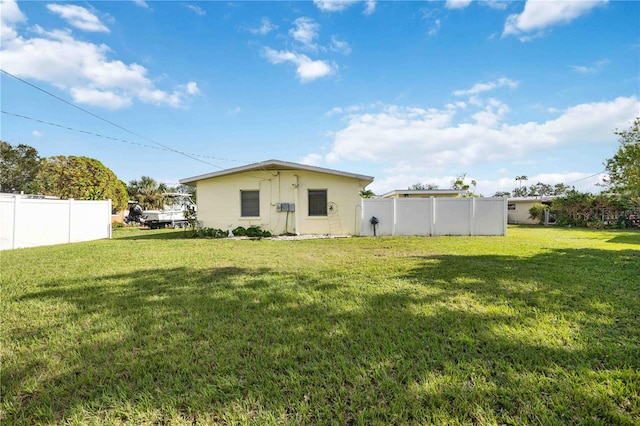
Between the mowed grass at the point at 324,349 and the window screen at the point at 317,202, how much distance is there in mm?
8157

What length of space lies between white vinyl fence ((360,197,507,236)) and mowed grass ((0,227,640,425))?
7.76 metres

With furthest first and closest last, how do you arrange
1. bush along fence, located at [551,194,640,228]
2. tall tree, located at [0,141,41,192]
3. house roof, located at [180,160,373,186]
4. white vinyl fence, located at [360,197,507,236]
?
1. tall tree, located at [0,141,41,192]
2. bush along fence, located at [551,194,640,228]
3. white vinyl fence, located at [360,197,507,236]
4. house roof, located at [180,160,373,186]

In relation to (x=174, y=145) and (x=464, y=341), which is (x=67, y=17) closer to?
(x=174, y=145)

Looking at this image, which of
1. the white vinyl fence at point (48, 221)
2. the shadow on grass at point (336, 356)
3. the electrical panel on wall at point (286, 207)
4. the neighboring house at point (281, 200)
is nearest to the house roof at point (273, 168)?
the neighboring house at point (281, 200)

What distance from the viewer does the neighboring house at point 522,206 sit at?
2505 centimetres

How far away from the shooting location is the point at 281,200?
1299cm

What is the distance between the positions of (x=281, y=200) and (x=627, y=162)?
1142 centimetres

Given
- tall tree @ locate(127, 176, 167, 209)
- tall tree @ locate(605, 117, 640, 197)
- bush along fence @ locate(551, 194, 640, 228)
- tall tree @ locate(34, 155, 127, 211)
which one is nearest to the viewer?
tall tree @ locate(605, 117, 640, 197)

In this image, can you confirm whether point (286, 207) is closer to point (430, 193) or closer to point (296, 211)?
point (296, 211)

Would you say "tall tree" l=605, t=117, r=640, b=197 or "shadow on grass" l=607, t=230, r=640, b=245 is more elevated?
"tall tree" l=605, t=117, r=640, b=197

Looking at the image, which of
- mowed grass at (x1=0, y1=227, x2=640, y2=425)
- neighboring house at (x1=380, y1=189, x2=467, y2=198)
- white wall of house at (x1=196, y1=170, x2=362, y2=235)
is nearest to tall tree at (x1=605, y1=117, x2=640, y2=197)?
mowed grass at (x1=0, y1=227, x2=640, y2=425)

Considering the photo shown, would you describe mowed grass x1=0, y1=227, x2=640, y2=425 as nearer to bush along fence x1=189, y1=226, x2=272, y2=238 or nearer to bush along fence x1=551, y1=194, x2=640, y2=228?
bush along fence x1=189, y1=226, x2=272, y2=238

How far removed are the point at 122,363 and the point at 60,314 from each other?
5.78 feet

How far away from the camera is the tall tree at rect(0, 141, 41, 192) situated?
115 feet
